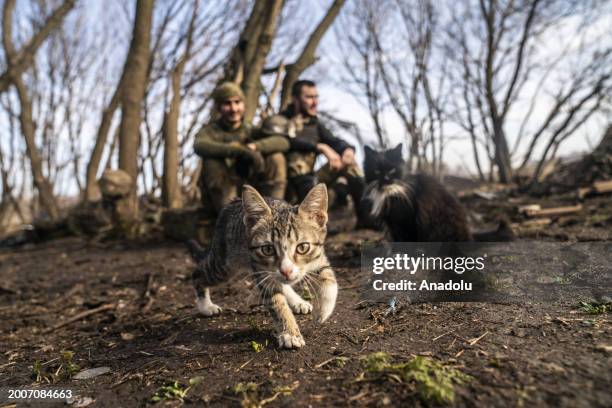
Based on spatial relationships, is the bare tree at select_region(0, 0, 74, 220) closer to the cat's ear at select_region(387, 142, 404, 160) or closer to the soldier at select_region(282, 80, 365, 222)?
the soldier at select_region(282, 80, 365, 222)

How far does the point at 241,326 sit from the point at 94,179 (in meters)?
11.3

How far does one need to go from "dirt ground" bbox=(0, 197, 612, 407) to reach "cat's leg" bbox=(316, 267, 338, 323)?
0.15 metres

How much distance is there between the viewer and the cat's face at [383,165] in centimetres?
471

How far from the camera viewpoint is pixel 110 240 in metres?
8.08

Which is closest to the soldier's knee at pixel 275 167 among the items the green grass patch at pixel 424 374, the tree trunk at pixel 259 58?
the tree trunk at pixel 259 58

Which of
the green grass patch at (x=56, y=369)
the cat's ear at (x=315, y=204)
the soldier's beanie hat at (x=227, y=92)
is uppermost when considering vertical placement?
the soldier's beanie hat at (x=227, y=92)

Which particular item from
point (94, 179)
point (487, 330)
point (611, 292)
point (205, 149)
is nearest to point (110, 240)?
point (205, 149)

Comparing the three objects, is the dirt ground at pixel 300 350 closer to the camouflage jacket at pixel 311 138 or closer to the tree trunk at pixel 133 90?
the camouflage jacket at pixel 311 138

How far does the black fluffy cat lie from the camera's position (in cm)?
429

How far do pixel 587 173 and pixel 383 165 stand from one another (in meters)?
5.44

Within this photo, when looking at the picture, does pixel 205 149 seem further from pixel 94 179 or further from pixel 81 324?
pixel 94 179

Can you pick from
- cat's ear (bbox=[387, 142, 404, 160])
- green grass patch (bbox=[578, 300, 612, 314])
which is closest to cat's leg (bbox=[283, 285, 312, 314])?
green grass patch (bbox=[578, 300, 612, 314])

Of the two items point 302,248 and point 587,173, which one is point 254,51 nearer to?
point 302,248

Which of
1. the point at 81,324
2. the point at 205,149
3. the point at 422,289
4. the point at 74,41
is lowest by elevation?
the point at 81,324
